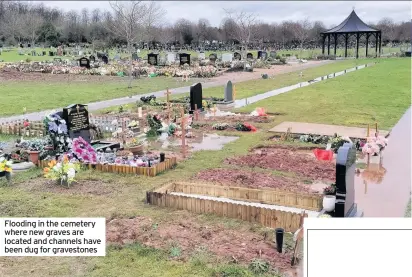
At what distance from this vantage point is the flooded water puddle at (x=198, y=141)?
14398 millimetres

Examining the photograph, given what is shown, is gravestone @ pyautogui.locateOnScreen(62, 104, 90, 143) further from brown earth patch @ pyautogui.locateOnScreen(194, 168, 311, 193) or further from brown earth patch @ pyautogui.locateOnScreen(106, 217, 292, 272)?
brown earth patch @ pyautogui.locateOnScreen(106, 217, 292, 272)

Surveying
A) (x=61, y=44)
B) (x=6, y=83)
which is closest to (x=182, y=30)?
(x=61, y=44)

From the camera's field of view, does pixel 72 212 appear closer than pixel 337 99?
Yes

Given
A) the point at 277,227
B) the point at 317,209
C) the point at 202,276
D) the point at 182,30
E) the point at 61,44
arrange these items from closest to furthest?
the point at 202,276 < the point at 277,227 < the point at 317,209 < the point at 61,44 < the point at 182,30

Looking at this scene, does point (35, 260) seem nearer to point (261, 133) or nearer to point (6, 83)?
point (261, 133)

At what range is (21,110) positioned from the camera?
20891 mm

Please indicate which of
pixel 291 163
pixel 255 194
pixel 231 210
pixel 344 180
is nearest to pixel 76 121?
pixel 291 163

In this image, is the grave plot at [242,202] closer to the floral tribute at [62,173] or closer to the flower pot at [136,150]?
the floral tribute at [62,173]

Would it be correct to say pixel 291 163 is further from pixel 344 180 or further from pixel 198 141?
pixel 344 180

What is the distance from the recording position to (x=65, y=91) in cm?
2822

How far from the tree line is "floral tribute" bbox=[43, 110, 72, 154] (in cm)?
2106

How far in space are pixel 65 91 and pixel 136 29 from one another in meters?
15.9

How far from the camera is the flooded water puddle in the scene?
1440 centimetres

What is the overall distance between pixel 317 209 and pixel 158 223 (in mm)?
2776
